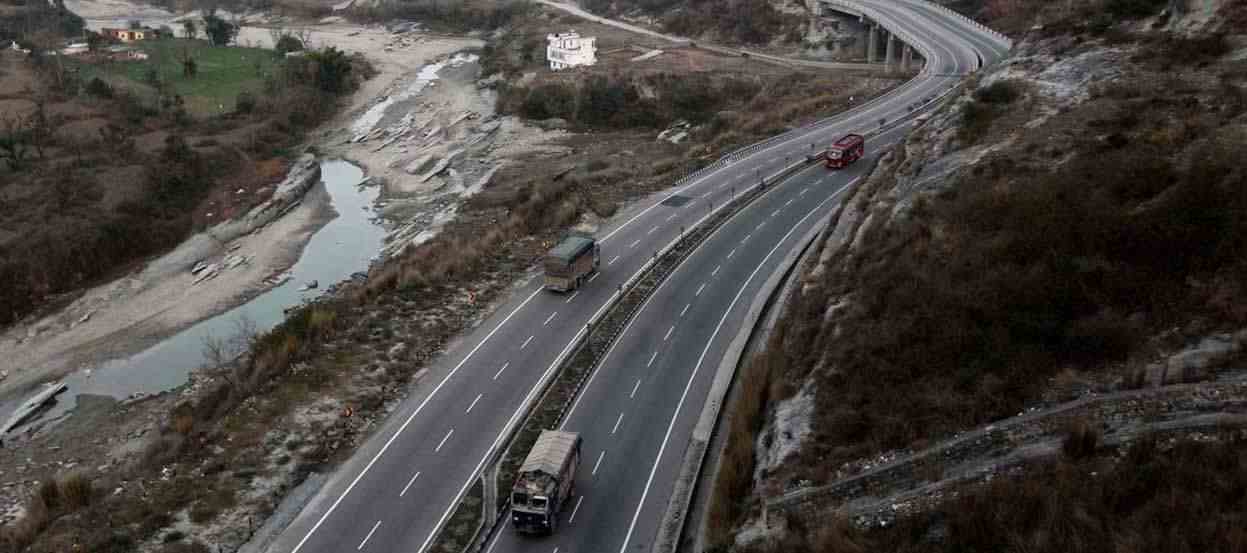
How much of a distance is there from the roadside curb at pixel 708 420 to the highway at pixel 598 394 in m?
0.45

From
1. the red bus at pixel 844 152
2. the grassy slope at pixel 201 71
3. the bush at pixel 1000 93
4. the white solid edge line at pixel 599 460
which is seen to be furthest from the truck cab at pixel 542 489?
the grassy slope at pixel 201 71

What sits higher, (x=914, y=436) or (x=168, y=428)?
(x=914, y=436)

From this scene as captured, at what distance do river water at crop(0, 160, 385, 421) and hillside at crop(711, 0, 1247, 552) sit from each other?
1459 inches

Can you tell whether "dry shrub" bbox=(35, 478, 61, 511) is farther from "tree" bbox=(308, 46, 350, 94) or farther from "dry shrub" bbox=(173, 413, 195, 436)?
"tree" bbox=(308, 46, 350, 94)

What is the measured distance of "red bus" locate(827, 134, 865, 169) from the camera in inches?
2665

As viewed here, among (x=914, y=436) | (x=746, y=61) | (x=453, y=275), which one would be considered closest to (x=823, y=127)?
(x=746, y=61)

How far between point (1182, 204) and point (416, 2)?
186971 mm

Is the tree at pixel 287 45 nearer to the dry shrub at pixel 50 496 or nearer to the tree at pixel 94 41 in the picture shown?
the tree at pixel 94 41

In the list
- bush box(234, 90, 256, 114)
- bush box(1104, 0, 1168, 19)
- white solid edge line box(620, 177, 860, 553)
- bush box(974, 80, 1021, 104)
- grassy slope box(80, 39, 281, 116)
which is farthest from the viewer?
grassy slope box(80, 39, 281, 116)

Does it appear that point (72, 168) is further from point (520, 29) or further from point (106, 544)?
point (520, 29)

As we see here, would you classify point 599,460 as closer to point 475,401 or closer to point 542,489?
point 542,489

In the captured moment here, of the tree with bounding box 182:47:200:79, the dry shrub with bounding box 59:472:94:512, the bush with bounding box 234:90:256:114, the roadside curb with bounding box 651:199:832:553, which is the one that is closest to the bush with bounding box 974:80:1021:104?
the roadside curb with bounding box 651:199:832:553

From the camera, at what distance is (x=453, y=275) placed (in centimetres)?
5200

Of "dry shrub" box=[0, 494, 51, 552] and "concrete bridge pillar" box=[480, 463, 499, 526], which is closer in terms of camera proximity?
"dry shrub" box=[0, 494, 51, 552]
